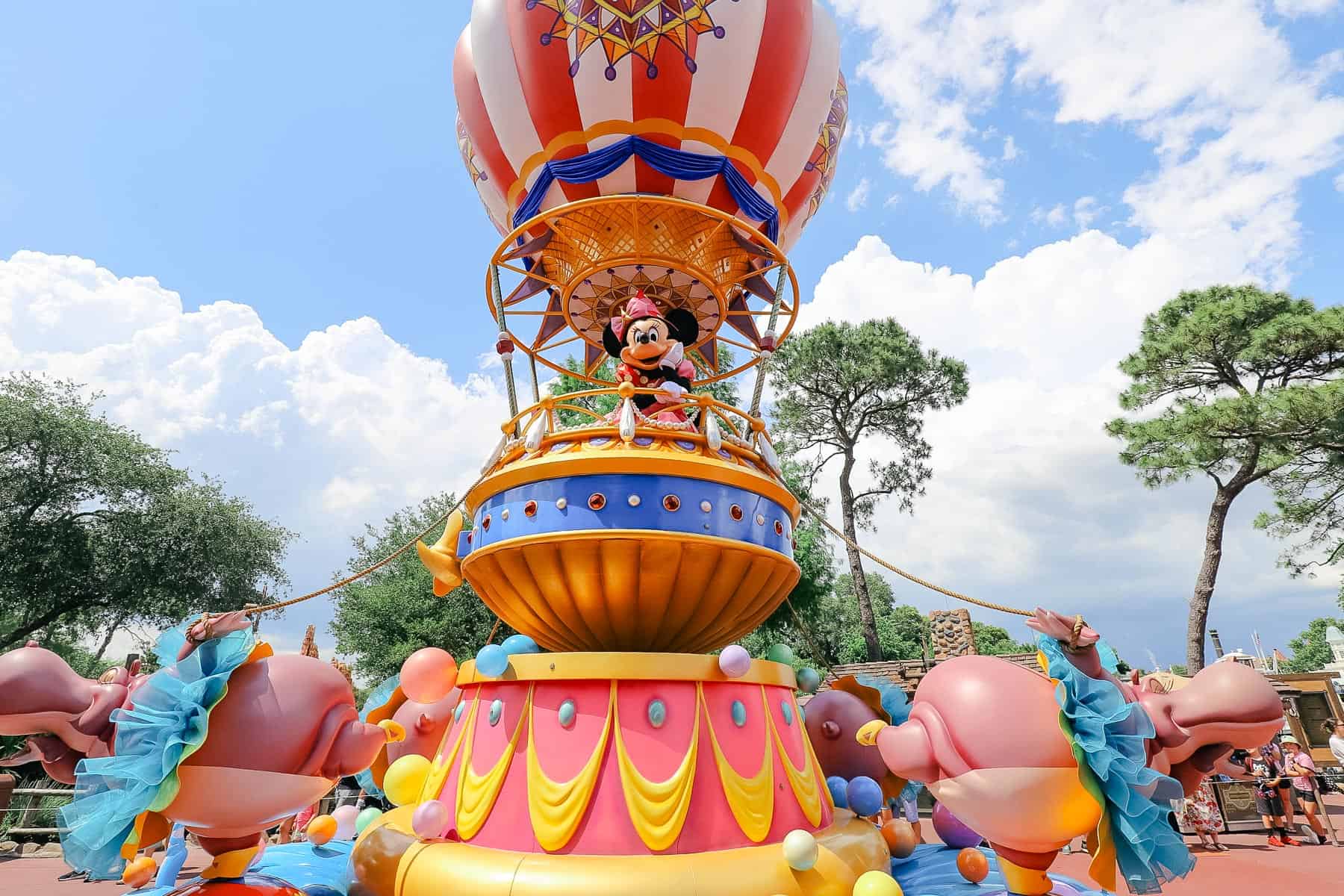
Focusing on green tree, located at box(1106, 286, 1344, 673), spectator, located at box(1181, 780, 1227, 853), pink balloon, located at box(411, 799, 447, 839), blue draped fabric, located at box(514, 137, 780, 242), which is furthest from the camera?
green tree, located at box(1106, 286, 1344, 673)

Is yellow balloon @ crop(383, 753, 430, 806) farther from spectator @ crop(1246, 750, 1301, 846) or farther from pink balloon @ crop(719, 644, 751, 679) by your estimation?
spectator @ crop(1246, 750, 1301, 846)

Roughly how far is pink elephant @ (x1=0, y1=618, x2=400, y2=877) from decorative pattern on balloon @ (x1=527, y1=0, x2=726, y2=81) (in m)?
4.99

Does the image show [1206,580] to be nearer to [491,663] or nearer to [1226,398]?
[1226,398]

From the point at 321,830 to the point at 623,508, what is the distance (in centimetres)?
330

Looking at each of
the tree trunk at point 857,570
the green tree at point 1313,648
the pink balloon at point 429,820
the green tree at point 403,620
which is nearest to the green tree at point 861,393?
the tree trunk at point 857,570

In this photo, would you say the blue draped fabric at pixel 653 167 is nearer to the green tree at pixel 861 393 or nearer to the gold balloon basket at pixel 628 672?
the gold balloon basket at pixel 628 672

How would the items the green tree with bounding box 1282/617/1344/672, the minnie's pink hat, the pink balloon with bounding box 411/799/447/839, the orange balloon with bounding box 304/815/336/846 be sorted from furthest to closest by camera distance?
the green tree with bounding box 1282/617/1344/672, the minnie's pink hat, the orange balloon with bounding box 304/815/336/846, the pink balloon with bounding box 411/799/447/839

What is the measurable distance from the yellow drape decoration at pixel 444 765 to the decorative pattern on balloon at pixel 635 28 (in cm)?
497

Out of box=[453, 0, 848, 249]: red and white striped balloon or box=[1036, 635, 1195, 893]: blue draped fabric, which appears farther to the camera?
box=[453, 0, 848, 249]: red and white striped balloon

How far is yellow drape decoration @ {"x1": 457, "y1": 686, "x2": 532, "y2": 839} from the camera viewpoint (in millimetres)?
4160

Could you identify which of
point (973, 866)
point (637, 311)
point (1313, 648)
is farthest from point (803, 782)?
point (1313, 648)

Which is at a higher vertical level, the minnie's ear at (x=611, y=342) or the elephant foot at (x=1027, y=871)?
the minnie's ear at (x=611, y=342)

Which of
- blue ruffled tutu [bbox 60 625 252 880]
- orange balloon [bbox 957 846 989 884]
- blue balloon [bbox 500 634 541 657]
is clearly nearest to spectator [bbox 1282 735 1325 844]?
orange balloon [bbox 957 846 989 884]

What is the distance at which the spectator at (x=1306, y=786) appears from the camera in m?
10.4
